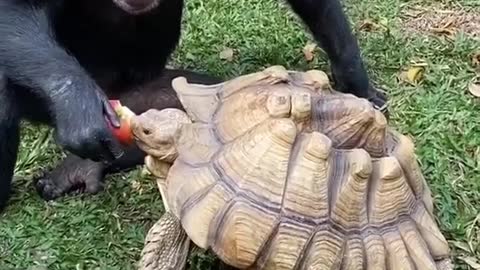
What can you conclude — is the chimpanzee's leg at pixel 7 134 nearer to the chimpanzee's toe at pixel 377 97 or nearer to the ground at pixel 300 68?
the ground at pixel 300 68

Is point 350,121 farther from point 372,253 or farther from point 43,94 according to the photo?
point 43,94

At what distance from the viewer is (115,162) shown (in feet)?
11.1

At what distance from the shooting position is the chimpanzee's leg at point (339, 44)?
388 cm

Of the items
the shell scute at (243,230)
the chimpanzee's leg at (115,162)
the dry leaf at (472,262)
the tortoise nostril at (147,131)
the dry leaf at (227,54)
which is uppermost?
the tortoise nostril at (147,131)

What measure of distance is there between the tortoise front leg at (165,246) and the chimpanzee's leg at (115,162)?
2.20 feet

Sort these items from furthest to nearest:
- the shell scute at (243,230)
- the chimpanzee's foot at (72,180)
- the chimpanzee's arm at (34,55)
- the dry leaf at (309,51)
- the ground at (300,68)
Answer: the dry leaf at (309,51) → the chimpanzee's foot at (72,180) → the ground at (300,68) → the chimpanzee's arm at (34,55) → the shell scute at (243,230)

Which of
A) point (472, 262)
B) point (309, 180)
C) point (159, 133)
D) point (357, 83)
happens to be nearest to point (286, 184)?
point (309, 180)

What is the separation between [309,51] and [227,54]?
0.33 meters

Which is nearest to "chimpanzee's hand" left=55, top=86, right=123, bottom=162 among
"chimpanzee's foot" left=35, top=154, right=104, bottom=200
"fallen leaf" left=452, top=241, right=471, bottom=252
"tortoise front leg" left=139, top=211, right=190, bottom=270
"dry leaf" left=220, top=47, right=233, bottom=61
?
"tortoise front leg" left=139, top=211, right=190, bottom=270

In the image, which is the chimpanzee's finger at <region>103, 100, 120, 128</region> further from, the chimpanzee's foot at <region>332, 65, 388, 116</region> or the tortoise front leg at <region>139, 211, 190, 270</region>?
the chimpanzee's foot at <region>332, 65, 388, 116</region>

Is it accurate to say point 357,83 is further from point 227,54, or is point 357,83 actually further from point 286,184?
point 286,184

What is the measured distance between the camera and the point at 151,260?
8.90 ft

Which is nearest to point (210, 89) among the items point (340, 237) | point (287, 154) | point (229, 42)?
point (287, 154)

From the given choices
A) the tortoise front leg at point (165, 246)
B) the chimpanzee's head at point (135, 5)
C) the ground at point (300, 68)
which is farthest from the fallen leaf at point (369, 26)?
the tortoise front leg at point (165, 246)
